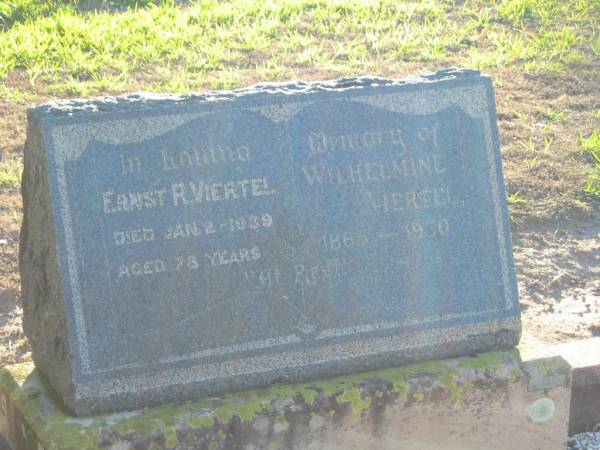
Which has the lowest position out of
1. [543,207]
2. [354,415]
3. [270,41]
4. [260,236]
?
[354,415]

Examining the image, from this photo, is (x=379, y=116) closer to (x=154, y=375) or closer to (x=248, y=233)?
(x=248, y=233)

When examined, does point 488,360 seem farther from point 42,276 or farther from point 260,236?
point 42,276

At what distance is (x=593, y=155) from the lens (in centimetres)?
572

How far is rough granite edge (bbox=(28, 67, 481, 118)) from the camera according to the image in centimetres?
298

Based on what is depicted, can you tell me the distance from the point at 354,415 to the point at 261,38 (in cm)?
427

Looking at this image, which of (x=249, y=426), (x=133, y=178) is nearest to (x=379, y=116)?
(x=133, y=178)

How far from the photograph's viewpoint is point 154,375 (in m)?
2.98

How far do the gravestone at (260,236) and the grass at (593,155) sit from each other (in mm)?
2253

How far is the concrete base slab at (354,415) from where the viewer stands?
9.47 ft

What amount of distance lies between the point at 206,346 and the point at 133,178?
519 millimetres

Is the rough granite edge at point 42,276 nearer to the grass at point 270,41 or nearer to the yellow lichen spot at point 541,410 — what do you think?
the yellow lichen spot at point 541,410

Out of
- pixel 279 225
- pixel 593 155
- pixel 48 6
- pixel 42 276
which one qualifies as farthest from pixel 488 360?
pixel 48 6

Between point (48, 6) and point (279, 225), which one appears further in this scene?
point (48, 6)

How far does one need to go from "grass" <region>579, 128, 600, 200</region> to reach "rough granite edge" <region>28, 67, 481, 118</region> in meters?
2.28
